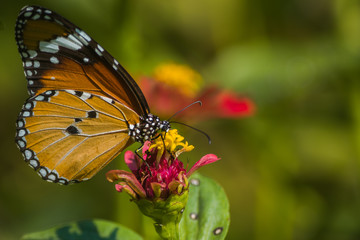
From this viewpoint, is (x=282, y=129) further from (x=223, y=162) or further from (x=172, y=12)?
(x=172, y=12)

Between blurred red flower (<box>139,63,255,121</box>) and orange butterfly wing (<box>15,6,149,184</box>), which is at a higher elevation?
orange butterfly wing (<box>15,6,149,184</box>)

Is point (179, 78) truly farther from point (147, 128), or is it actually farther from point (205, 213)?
point (205, 213)

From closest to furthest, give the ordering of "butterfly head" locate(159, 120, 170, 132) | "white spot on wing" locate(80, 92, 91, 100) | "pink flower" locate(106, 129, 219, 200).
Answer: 1. "pink flower" locate(106, 129, 219, 200)
2. "butterfly head" locate(159, 120, 170, 132)
3. "white spot on wing" locate(80, 92, 91, 100)

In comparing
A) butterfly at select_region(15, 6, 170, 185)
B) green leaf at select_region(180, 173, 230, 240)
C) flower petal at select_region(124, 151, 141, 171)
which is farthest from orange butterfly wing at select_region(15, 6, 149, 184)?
green leaf at select_region(180, 173, 230, 240)

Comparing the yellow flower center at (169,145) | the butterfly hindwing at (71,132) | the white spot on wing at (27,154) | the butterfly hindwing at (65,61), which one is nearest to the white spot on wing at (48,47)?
the butterfly hindwing at (65,61)

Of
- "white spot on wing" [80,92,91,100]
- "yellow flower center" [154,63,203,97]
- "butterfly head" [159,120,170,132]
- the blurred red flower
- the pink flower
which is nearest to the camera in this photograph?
the pink flower

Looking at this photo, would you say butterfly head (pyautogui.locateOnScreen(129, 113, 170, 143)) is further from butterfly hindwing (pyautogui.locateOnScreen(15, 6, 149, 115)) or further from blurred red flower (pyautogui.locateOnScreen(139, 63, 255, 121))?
blurred red flower (pyautogui.locateOnScreen(139, 63, 255, 121))
